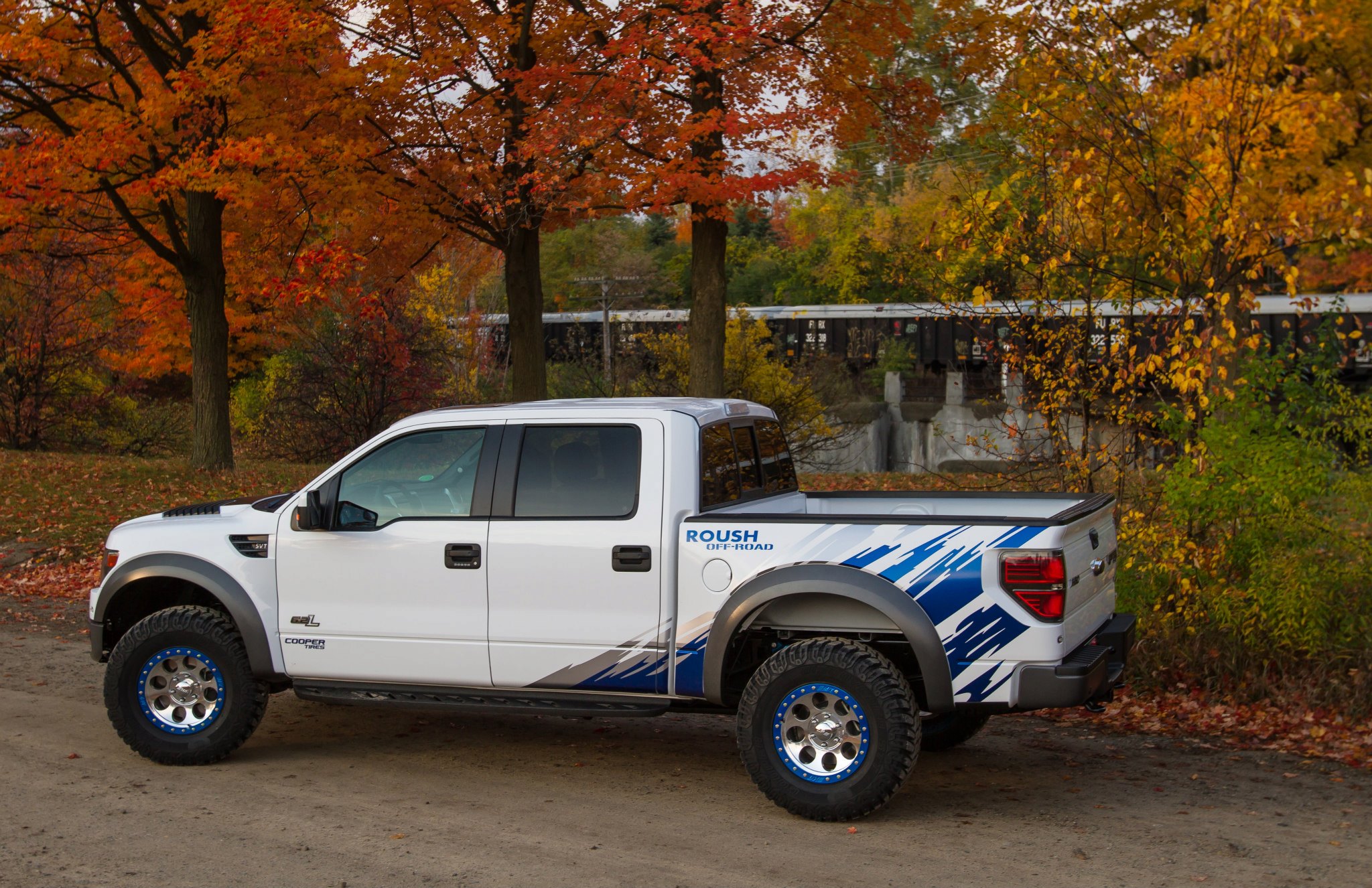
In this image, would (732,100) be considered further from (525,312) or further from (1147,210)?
(1147,210)

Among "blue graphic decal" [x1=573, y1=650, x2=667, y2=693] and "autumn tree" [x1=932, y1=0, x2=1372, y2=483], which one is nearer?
"blue graphic decal" [x1=573, y1=650, x2=667, y2=693]

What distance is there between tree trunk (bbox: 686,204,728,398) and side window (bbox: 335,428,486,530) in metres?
9.50

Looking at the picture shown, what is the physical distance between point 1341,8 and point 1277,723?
32.2 feet

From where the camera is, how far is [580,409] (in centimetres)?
659

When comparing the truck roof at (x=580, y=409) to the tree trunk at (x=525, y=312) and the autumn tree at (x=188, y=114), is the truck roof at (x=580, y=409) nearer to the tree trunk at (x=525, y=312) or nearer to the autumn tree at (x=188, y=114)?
the autumn tree at (x=188, y=114)

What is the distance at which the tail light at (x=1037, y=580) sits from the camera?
556 centimetres

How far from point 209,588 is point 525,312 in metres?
12.0

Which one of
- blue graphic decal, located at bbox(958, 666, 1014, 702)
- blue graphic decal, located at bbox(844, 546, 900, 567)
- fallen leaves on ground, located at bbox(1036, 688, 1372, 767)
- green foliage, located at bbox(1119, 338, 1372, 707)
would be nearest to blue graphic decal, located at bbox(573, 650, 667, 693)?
blue graphic decal, located at bbox(844, 546, 900, 567)

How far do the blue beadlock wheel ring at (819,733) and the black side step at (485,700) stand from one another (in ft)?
2.12

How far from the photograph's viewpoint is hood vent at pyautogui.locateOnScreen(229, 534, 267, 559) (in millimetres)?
6859

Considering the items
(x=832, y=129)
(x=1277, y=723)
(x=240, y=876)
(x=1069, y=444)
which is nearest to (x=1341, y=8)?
(x=832, y=129)

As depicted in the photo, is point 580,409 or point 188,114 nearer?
point 580,409

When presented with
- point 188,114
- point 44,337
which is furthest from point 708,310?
point 44,337

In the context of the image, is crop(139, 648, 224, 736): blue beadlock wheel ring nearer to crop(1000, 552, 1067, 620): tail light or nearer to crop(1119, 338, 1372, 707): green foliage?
crop(1000, 552, 1067, 620): tail light
